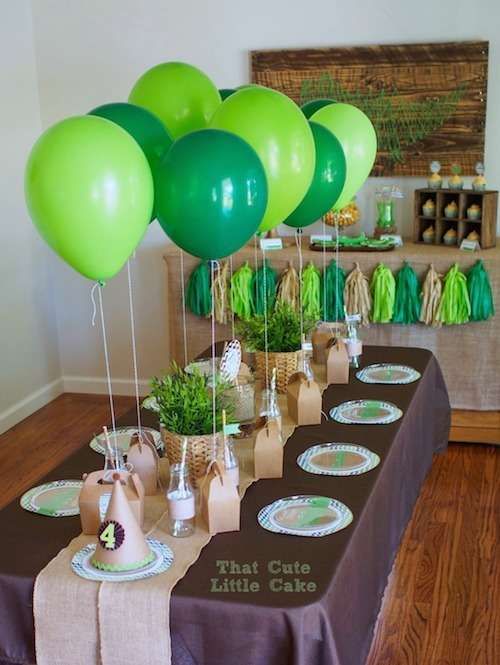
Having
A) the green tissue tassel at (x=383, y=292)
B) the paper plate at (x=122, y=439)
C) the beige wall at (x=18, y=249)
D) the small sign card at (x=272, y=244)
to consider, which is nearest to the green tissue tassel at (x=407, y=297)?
the green tissue tassel at (x=383, y=292)

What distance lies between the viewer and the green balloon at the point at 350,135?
8.33 ft

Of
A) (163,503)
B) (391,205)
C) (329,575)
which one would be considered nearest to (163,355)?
(391,205)

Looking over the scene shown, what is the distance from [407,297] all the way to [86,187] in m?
2.09

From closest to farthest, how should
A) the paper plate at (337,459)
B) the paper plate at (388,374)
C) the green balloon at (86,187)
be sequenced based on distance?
the green balloon at (86,187) < the paper plate at (337,459) < the paper plate at (388,374)

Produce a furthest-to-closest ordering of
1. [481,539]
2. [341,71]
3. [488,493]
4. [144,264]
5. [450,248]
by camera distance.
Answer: [144,264] < [341,71] < [450,248] < [488,493] < [481,539]

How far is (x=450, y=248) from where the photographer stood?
354cm

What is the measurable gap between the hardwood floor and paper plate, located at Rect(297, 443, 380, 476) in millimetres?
676

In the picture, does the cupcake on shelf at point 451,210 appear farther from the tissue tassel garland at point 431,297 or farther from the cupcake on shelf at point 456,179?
the tissue tassel garland at point 431,297

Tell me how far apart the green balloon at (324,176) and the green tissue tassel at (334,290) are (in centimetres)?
107

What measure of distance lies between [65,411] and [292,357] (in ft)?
7.26

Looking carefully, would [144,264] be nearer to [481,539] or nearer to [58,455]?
[58,455]

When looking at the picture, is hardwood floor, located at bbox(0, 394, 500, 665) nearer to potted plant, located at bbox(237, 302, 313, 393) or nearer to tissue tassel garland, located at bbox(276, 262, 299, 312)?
potted plant, located at bbox(237, 302, 313, 393)

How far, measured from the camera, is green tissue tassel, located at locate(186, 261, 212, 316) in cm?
360

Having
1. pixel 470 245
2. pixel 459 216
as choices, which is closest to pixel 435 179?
pixel 459 216
